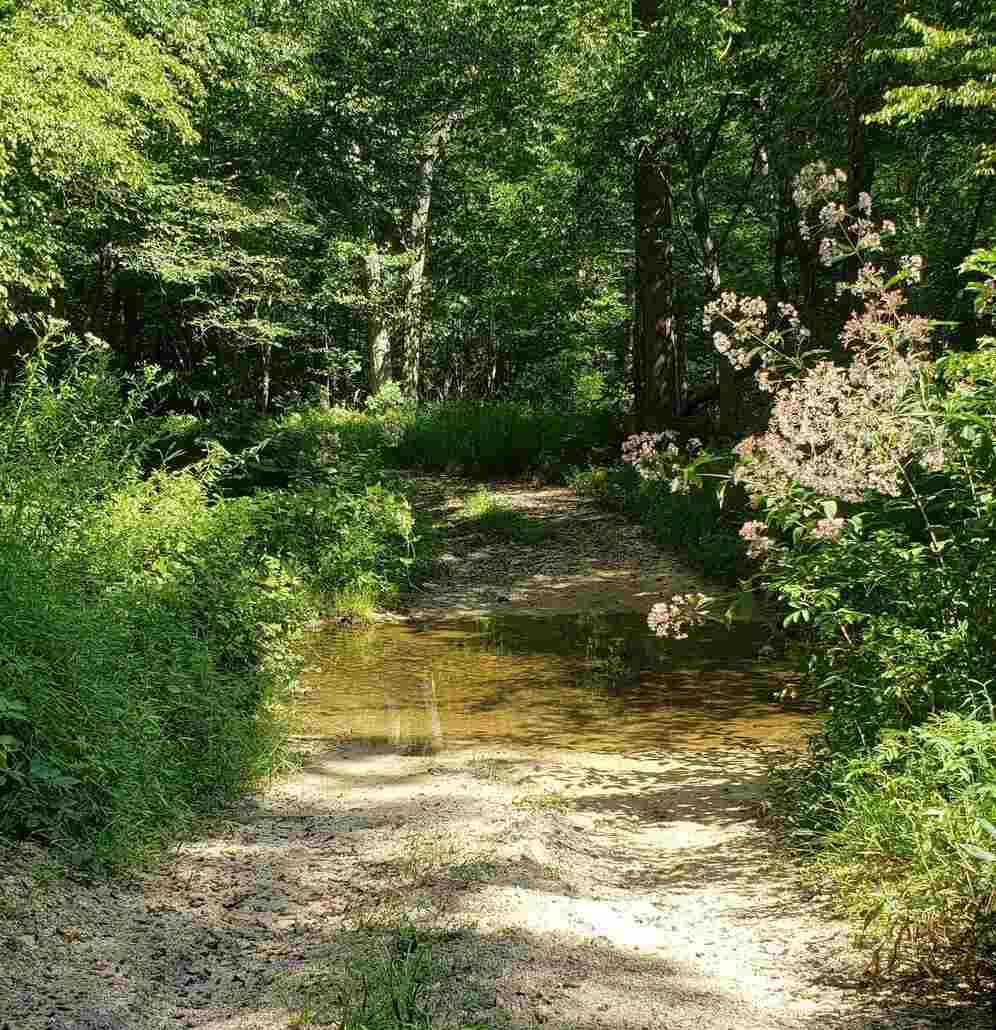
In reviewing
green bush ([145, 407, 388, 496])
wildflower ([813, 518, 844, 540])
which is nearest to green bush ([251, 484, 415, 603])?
green bush ([145, 407, 388, 496])

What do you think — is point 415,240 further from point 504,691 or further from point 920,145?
point 504,691

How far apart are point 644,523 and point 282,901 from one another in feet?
38.2

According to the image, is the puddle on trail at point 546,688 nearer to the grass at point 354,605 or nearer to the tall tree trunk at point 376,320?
the grass at point 354,605

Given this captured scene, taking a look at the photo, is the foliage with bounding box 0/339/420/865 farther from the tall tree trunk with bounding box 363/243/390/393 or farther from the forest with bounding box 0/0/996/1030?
the tall tree trunk with bounding box 363/243/390/393

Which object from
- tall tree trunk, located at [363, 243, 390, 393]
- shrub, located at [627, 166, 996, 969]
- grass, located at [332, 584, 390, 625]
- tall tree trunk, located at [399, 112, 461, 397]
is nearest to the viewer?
shrub, located at [627, 166, 996, 969]

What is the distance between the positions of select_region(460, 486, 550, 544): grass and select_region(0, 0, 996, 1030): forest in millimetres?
105

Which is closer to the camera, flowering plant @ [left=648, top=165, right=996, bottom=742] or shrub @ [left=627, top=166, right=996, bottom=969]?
shrub @ [left=627, top=166, right=996, bottom=969]

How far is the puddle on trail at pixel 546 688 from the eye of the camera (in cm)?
725

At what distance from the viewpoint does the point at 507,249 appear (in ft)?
90.7

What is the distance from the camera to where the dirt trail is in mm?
3219

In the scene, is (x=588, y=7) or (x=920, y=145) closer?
(x=920, y=145)

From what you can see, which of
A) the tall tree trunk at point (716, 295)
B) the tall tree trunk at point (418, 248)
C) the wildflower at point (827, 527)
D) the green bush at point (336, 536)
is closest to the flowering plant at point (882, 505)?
the wildflower at point (827, 527)

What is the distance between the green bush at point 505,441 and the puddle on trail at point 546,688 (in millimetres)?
9307


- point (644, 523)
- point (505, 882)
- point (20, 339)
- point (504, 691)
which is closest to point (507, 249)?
point (20, 339)
